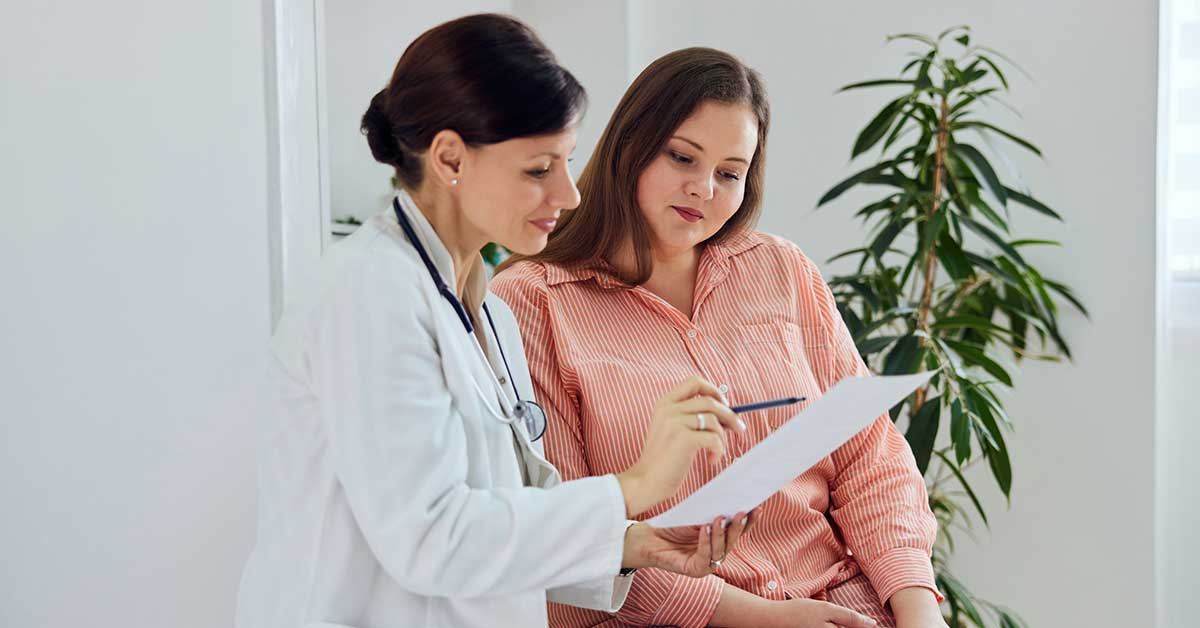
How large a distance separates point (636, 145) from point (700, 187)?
12 cm

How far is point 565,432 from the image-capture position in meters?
1.50

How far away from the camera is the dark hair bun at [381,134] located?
44.3 inches

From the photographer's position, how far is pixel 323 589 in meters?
1.03

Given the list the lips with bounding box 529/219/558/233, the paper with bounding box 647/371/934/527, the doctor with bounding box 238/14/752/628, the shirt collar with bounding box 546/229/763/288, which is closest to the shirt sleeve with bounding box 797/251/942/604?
the shirt collar with bounding box 546/229/763/288

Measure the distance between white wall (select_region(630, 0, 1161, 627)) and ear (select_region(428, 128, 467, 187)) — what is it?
1943mm

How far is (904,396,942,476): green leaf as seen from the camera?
2.16 m

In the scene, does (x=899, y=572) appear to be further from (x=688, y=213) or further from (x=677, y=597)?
(x=688, y=213)

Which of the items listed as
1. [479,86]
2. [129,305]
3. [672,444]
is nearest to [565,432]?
[672,444]

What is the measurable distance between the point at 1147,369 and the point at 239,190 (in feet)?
6.64

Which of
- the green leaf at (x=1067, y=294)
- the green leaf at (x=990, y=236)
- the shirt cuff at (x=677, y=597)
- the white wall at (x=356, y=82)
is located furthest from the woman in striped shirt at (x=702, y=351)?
the white wall at (x=356, y=82)

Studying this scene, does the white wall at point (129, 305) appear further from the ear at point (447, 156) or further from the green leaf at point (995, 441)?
the green leaf at point (995, 441)

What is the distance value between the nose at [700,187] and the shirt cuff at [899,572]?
585mm

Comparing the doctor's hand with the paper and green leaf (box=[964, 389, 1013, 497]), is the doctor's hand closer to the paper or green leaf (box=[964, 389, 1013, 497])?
the paper

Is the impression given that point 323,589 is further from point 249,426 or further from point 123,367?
point 249,426
